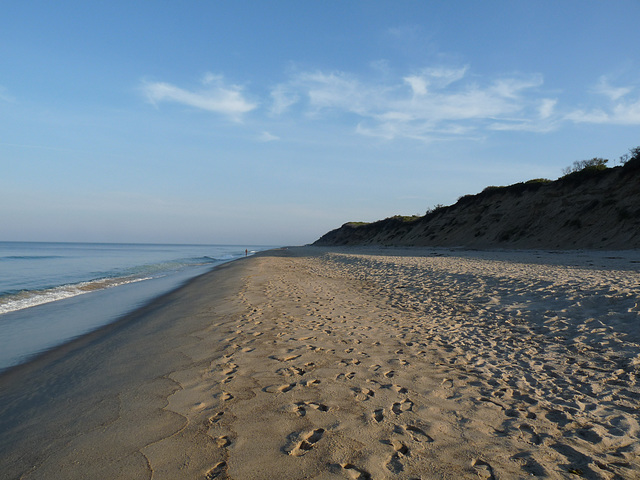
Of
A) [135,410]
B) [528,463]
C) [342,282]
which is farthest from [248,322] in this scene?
[342,282]

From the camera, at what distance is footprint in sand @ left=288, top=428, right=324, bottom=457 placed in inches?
114

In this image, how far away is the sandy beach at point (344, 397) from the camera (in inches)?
111

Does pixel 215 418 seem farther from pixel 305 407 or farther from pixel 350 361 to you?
pixel 350 361

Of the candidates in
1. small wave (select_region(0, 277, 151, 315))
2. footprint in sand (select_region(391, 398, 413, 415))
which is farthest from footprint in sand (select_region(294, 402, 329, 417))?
small wave (select_region(0, 277, 151, 315))

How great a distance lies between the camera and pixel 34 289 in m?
16.4

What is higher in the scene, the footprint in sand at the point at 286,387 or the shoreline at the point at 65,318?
the footprint in sand at the point at 286,387

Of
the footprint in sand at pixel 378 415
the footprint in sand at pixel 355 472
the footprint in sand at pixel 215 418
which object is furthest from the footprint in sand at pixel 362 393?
the footprint in sand at pixel 215 418

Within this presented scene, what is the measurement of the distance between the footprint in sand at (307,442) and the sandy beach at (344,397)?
0.7 inches

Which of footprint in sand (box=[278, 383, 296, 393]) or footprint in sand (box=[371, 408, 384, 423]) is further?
footprint in sand (box=[278, 383, 296, 393])

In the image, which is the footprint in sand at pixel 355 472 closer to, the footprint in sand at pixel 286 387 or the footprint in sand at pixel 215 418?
the footprint in sand at pixel 215 418

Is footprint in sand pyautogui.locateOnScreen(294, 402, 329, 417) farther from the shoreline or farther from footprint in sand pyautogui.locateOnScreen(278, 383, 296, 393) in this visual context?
the shoreline

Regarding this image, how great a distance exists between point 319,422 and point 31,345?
7335 mm

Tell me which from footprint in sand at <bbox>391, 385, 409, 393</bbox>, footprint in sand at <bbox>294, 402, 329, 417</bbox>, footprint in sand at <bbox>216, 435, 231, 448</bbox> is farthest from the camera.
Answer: footprint in sand at <bbox>391, 385, 409, 393</bbox>

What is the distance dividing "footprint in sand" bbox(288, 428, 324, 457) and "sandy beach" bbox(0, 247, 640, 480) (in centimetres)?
2
